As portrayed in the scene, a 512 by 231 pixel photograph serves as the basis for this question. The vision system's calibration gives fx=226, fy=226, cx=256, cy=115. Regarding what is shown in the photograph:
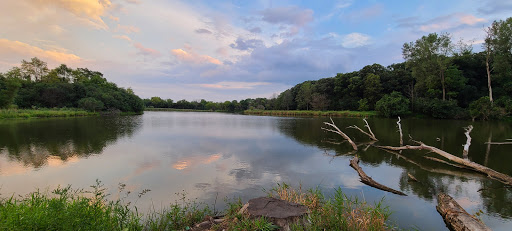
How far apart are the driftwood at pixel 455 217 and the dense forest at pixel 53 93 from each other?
52.6 m

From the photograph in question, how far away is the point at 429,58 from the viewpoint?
39594 millimetres

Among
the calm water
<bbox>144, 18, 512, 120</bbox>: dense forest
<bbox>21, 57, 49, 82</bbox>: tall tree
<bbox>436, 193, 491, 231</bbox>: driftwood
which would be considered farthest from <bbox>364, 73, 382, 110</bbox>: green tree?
<bbox>21, 57, 49, 82</bbox>: tall tree

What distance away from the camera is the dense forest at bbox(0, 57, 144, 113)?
4464 centimetres

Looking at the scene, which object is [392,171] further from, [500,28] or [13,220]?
[500,28]

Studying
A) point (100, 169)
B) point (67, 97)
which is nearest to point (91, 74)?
point (67, 97)

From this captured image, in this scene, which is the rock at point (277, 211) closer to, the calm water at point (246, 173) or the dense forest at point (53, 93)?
the calm water at point (246, 173)

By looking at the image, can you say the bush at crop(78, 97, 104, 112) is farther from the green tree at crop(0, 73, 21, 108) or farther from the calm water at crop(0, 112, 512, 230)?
the calm water at crop(0, 112, 512, 230)

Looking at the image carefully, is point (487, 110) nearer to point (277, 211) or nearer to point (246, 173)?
point (246, 173)

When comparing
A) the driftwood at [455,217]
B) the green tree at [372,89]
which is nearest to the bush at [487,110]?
the green tree at [372,89]

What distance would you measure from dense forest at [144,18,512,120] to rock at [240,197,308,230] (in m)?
43.2

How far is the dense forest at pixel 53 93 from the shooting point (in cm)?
4464

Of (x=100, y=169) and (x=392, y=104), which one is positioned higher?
(x=392, y=104)

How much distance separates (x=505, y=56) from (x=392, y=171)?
4166 centimetres

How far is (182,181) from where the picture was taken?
7.19m
